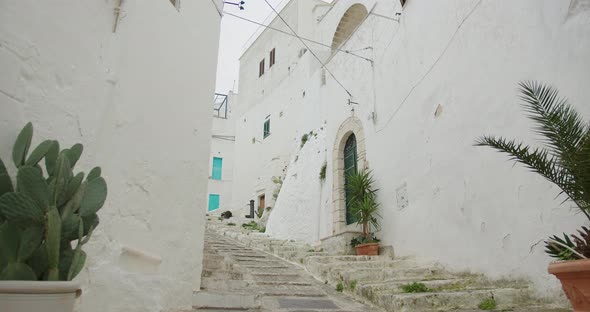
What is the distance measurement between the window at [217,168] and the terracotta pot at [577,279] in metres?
20.0

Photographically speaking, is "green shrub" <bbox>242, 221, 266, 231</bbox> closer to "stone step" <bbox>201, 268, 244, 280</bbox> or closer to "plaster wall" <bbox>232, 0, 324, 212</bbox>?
"plaster wall" <bbox>232, 0, 324, 212</bbox>

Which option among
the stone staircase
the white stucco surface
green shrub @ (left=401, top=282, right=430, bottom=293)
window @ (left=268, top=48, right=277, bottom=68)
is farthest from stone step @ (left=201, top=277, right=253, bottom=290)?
window @ (left=268, top=48, right=277, bottom=68)

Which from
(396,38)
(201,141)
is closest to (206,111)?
(201,141)

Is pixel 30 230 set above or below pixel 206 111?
below

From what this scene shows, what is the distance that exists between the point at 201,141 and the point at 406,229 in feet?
11.8

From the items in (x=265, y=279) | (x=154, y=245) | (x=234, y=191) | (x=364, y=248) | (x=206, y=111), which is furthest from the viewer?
(x=234, y=191)

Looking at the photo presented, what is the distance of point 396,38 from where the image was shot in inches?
285

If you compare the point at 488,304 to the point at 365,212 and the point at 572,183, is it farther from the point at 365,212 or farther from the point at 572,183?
the point at 365,212

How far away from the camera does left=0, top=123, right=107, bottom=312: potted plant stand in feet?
4.93

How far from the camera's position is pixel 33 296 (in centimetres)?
149

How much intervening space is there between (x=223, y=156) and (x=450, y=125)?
58.4 ft

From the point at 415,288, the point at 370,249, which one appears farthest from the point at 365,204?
the point at 415,288

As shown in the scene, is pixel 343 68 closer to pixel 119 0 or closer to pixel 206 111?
pixel 206 111

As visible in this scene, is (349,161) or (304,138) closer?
(349,161)
